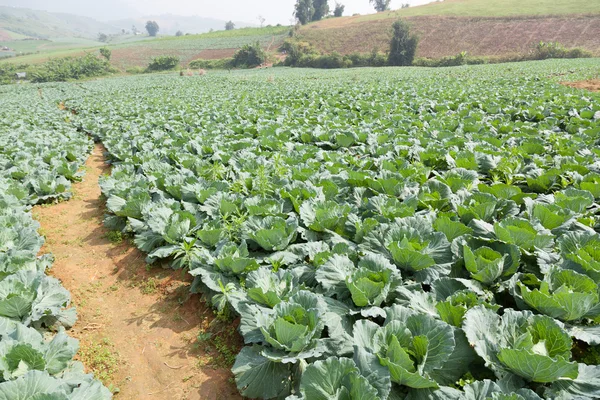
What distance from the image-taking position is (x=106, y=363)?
140 inches

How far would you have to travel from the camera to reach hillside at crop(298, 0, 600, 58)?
175 ft

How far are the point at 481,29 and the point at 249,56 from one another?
41.0 meters

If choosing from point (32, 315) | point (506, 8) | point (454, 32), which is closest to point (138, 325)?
point (32, 315)

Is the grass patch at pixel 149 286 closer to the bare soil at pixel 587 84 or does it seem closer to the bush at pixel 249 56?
the bare soil at pixel 587 84

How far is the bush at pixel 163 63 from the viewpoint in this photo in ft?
204

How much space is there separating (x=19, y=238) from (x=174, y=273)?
222 cm

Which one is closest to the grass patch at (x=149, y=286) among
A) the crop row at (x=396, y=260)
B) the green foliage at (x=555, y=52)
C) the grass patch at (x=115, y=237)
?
the crop row at (x=396, y=260)

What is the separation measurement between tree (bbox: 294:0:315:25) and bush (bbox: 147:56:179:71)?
43471 millimetres

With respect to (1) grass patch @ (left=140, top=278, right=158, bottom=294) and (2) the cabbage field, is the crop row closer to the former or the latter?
(2) the cabbage field

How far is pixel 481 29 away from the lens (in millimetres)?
59250

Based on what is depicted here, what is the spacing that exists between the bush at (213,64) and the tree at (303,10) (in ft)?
127

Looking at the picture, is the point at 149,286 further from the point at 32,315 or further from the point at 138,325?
the point at 32,315

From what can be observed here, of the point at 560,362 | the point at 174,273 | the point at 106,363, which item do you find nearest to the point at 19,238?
the point at 174,273

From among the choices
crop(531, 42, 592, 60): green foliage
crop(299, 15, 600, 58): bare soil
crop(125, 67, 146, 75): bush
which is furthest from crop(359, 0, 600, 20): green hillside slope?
crop(125, 67, 146, 75): bush
